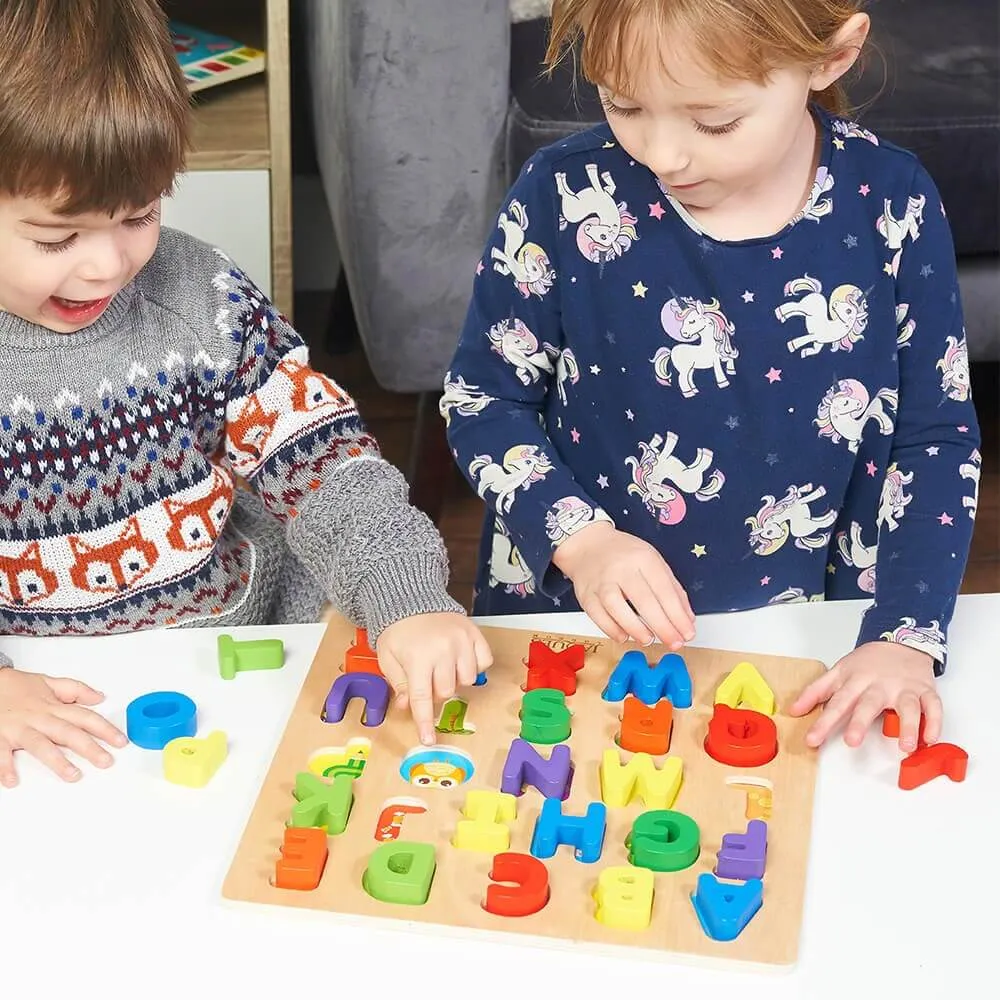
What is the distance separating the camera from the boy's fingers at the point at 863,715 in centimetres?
77

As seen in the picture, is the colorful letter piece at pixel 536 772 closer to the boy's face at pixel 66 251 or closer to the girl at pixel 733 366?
the girl at pixel 733 366

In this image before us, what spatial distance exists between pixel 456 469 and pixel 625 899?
4.59ft

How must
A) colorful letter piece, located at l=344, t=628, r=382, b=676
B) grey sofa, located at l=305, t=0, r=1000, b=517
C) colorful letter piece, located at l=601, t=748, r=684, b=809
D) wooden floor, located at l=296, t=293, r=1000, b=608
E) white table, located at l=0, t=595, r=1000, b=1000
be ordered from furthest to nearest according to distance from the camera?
wooden floor, located at l=296, t=293, r=1000, b=608
grey sofa, located at l=305, t=0, r=1000, b=517
colorful letter piece, located at l=344, t=628, r=382, b=676
colorful letter piece, located at l=601, t=748, r=684, b=809
white table, located at l=0, t=595, r=1000, b=1000

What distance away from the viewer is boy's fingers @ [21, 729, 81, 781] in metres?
0.73

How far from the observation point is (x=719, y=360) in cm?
99

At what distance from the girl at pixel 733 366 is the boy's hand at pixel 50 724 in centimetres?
28

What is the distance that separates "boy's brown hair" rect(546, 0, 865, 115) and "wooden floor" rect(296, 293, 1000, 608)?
3.27 ft

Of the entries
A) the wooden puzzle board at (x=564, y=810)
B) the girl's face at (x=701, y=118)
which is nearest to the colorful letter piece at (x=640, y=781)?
the wooden puzzle board at (x=564, y=810)

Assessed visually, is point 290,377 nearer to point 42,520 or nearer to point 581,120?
point 42,520

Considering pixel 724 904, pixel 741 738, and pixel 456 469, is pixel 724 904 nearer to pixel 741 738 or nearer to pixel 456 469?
pixel 741 738

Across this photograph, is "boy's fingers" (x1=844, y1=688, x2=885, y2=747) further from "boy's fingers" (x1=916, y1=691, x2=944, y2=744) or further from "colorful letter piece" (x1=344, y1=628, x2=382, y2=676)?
"colorful letter piece" (x1=344, y1=628, x2=382, y2=676)

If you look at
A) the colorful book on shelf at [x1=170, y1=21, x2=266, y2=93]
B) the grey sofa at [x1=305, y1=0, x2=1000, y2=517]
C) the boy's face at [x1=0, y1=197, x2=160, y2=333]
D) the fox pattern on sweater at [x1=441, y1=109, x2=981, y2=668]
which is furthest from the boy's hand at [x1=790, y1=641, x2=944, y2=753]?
the colorful book on shelf at [x1=170, y1=21, x2=266, y2=93]

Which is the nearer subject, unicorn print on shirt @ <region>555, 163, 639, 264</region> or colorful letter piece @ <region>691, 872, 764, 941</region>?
colorful letter piece @ <region>691, 872, 764, 941</region>

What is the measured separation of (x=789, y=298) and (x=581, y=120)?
2.21ft
